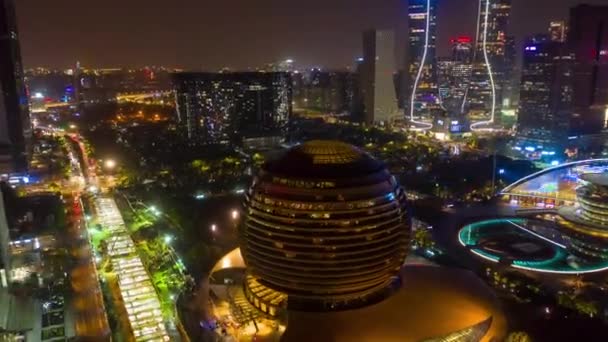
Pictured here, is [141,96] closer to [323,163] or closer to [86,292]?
[86,292]

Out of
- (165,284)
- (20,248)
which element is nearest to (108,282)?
(165,284)

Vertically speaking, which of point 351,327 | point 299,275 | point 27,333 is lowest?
point 27,333

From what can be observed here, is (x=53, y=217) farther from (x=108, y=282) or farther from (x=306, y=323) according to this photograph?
(x=306, y=323)

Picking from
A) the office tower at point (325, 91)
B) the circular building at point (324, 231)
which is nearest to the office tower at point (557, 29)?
the office tower at point (325, 91)

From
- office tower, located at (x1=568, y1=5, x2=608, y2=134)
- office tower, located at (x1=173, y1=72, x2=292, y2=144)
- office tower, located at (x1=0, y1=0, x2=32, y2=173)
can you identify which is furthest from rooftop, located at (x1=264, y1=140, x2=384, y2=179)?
office tower, located at (x1=568, y1=5, x2=608, y2=134)

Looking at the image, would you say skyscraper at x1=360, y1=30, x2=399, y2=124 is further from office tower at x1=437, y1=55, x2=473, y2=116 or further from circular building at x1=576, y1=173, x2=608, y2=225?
circular building at x1=576, y1=173, x2=608, y2=225
